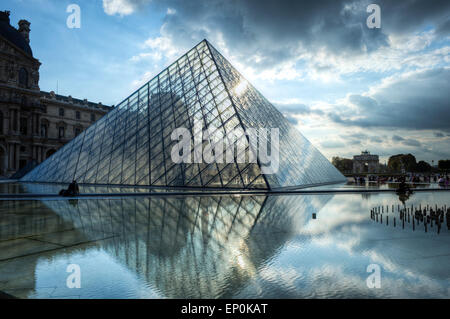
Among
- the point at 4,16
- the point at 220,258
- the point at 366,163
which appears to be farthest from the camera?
the point at 366,163

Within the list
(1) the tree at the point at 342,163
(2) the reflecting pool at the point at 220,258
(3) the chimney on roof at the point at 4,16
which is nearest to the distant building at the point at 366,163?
(1) the tree at the point at 342,163

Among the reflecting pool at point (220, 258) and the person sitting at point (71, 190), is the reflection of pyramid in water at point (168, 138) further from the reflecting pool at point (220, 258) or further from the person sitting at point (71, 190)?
the reflecting pool at point (220, 258)

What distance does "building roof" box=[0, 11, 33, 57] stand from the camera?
50091mm

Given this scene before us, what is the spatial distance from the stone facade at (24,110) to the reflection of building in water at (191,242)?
47.3 metres

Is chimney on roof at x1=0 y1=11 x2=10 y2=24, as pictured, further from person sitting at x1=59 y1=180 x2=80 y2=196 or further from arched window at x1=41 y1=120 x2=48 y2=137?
person sitting at x1=59 y1=180 x2=80 y2=196

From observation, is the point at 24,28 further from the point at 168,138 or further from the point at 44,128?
the point at 168,138

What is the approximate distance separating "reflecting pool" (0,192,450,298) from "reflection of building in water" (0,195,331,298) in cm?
2

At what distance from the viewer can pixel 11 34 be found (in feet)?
169

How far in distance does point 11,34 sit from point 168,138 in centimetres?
4974

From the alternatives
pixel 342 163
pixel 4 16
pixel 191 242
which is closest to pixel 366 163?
pixel 342 163

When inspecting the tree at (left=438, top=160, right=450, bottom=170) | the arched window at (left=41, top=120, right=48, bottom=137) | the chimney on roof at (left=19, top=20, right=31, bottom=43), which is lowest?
the tree at (left=438, top=160, right=450, bottom=170)

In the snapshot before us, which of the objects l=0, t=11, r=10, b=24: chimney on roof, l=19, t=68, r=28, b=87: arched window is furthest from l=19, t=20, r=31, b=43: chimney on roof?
l=19, t=68, r=28, b=87: arched window

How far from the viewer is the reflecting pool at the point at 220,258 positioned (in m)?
3.20

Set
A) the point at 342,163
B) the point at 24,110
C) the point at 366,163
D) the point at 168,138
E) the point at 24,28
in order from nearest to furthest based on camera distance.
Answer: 1. the point at 168,138
2. the point at 24,110
3. the point at 24,28
4. the point at 366,163
5. the point at 342,163
